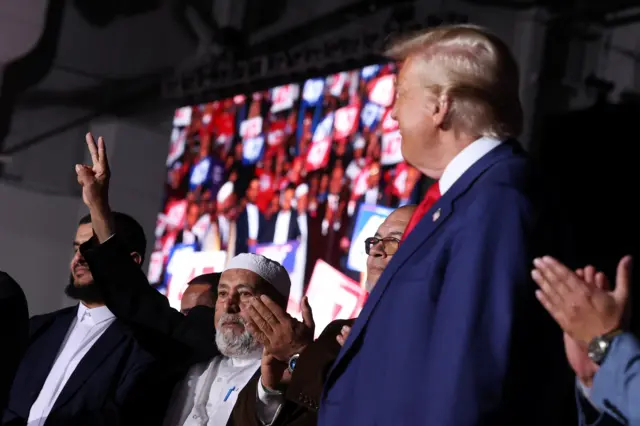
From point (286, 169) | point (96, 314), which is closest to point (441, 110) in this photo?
point (96, 314)

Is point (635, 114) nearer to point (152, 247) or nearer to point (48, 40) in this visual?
point (152, 247)

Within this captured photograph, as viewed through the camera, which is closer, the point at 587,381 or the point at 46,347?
the point at 587,381

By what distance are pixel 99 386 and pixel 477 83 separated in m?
1.73

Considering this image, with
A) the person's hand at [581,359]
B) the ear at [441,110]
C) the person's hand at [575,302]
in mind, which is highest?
the ear at [441,110]

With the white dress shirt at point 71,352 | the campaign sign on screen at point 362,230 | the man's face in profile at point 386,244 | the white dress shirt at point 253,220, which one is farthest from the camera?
the white dress shirt at point 253,220

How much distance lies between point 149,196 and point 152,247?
1.23 ft

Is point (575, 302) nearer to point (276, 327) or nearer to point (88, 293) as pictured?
point (276, 327)

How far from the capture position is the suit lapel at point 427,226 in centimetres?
153

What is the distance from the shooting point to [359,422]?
153cm

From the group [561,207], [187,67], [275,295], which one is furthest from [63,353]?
[187,67]

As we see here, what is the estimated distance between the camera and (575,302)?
138 centimetres

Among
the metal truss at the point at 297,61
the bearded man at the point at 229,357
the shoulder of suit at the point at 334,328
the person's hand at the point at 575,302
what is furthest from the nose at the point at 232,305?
the metal truss at the point at 297,61

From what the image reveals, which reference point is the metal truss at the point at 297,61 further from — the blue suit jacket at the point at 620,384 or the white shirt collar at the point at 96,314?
the blue suit jacket at the point at 620,384

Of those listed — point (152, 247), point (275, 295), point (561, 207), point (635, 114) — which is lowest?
point (152, 247)
